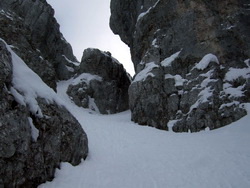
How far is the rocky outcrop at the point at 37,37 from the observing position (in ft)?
134

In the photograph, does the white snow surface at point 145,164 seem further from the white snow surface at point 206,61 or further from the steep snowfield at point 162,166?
the white snow surface at point 206,61

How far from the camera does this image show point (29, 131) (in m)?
7.68

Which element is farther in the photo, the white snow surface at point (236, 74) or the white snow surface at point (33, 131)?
the white snow surface at point (236, 74)

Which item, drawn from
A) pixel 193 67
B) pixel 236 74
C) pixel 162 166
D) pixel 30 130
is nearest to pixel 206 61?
pixel 193 67

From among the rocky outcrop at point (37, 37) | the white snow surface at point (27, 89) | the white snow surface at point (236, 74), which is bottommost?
the white snow surface at point (27, 89)

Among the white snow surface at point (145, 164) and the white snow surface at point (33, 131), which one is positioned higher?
the white snow surface at point (33, 131)

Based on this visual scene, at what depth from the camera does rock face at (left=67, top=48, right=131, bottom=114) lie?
42.2m

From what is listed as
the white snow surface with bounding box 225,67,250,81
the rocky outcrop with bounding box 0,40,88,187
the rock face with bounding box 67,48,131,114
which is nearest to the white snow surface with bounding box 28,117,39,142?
the rocky outcrop with bounding box 0,40,88,187

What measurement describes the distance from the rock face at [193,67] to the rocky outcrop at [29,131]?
15.0 metres

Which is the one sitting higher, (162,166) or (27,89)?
(27,89)

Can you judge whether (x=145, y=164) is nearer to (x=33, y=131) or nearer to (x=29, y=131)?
(x=33, y=131)

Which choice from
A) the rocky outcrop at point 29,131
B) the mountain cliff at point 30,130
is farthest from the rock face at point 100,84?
the rocky outcrop at point 29,131

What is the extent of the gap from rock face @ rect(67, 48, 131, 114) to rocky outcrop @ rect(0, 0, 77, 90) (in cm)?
516

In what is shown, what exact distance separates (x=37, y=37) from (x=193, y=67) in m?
36.7
